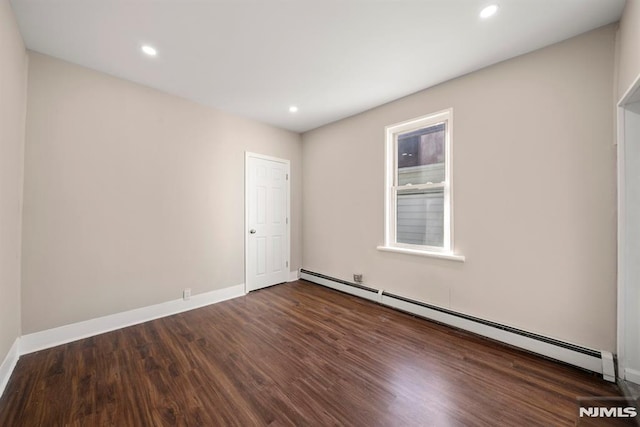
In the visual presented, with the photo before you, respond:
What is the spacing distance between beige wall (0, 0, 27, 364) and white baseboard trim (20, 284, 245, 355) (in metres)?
0.17

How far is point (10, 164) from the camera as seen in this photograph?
1.91 meters

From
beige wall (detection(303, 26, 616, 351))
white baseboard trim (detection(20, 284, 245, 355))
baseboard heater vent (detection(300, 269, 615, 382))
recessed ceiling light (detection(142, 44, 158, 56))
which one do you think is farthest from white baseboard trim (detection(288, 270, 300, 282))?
recessed ceiling light (detection(142, 44, 158, 56))

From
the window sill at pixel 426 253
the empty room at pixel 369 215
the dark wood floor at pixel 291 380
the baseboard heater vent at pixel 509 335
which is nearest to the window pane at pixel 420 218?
the empty room at pixel 369 215

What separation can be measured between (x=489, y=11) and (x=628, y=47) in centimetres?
94

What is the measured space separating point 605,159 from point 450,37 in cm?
158

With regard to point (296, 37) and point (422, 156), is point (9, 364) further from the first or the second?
point (422, 156)

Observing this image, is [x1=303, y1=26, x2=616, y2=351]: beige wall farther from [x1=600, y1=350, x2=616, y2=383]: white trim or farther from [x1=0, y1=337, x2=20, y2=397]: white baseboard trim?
[x1=0, y1=337, x2=20, y2=397]: white baseboard trim

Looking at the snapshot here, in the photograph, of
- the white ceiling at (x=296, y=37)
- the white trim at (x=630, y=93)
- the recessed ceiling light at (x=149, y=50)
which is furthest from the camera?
the recessed ceiling light at (x=149, y=50)

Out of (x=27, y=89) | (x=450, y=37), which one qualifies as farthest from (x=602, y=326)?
(x=27, y=89)

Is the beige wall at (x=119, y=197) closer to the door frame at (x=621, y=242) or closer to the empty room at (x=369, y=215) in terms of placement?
the empty room at (x=369, y=215)

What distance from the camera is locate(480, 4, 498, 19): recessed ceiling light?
179 cm

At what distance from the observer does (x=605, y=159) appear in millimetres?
1937

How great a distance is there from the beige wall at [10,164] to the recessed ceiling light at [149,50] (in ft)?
2.60

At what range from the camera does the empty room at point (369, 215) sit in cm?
173
